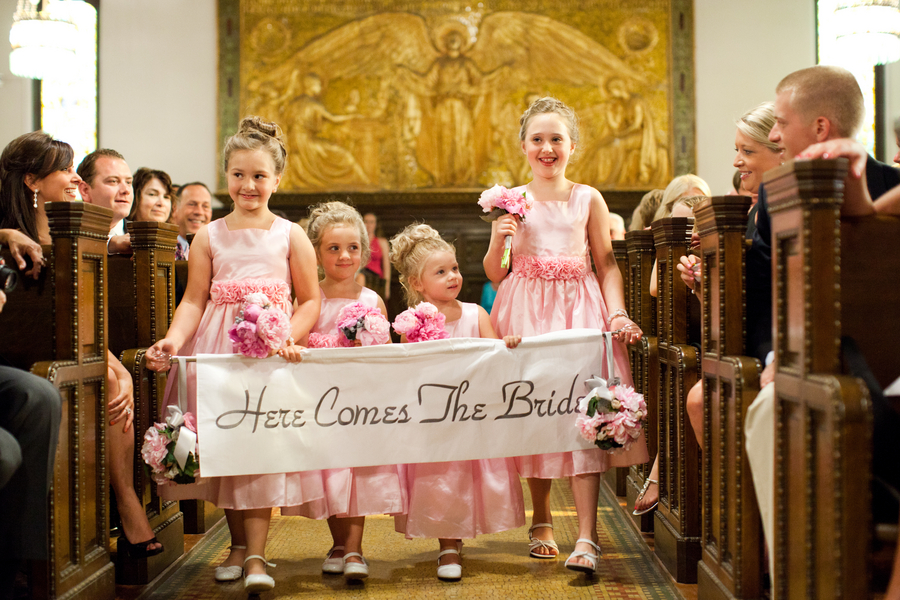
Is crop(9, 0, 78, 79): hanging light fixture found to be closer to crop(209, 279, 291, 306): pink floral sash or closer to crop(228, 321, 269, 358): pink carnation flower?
crop(209, 279, 291, 306): pink floral sash

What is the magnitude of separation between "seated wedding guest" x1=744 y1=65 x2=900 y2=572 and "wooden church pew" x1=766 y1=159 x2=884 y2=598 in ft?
0.32

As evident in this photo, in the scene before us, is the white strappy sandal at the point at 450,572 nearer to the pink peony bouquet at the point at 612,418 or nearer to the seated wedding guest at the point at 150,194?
the pink peony bouquet at the point at 612,418

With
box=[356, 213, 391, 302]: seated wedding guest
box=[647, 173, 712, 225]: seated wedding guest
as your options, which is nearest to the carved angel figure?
box=[356, 213, 391, 302]: seated wedding guest

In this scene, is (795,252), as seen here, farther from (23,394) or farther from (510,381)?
(23,394)

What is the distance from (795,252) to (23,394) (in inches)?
81.9

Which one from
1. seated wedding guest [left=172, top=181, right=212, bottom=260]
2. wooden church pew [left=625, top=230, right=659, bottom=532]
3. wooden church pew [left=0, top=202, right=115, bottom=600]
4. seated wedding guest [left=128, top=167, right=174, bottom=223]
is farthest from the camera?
seated wedding guest [left=172, top=181, right=212, bottom=260]

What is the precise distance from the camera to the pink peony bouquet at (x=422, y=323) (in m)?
2.99

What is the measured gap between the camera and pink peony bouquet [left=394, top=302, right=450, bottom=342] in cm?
299

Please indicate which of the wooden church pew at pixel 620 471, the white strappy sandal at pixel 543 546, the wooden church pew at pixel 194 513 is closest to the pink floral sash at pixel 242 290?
the wooden church pew at pixel 194 513

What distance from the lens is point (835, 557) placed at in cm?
179

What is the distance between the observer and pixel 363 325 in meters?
3.00

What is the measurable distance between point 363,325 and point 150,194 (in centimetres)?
237

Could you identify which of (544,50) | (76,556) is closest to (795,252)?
(76,556)

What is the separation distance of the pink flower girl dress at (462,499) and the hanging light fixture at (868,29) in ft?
22.4
